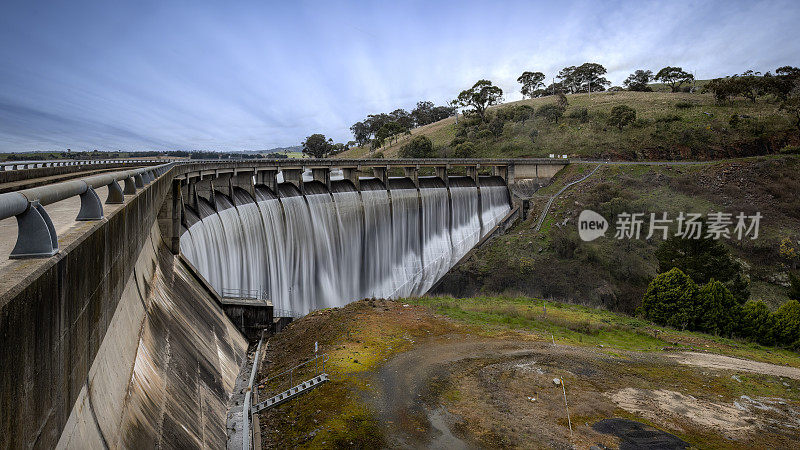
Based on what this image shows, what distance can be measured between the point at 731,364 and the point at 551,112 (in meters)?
79.3

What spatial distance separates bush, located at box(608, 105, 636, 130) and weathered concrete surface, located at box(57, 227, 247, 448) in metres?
79.4

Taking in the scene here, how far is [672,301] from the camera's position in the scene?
32.9 metres

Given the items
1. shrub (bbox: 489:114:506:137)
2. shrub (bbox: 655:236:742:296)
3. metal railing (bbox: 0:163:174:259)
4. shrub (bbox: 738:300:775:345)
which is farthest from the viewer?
shrub (bbox: 489:114:506:137)

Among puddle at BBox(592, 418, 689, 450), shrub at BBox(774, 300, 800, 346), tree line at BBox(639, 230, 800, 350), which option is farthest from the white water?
shrub at BBox(774, 300, 800, 346)

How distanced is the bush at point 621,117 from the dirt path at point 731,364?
64438 mm

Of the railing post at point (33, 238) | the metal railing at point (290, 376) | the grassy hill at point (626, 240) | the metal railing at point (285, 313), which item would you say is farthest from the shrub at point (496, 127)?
the railing post at point (33, 238)

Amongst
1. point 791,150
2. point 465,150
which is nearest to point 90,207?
point 791,150

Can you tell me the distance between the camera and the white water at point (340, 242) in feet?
91.7

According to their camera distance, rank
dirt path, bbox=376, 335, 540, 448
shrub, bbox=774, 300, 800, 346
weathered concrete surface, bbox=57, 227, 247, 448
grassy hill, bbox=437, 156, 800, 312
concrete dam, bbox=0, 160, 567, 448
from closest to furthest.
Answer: concrete dam, bbox=0, 160, 567, 448, weathered concrete surface, bbox=57, 227, 247, 448, dirt path, bbox=376, 335, 540, 448, shrub, bbox=774, 300, 800, 346, grassy hill, bbox=437, 156, 800, 312

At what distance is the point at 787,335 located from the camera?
97.0 feet

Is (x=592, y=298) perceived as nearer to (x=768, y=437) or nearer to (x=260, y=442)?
(x=768, y=437)

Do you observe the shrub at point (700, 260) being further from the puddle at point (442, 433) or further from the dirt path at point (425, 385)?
the puddle at point (442, 433)

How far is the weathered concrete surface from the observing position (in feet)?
22.2

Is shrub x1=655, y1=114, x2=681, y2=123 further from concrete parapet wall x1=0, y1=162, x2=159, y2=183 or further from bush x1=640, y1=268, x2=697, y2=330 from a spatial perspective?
concrete parapet wall x1=0, y1=162, x2=159, y2=183
